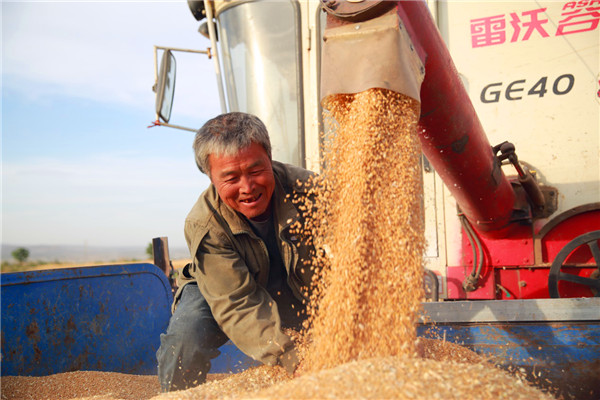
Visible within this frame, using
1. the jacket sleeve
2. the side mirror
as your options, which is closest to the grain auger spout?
the jacket sleeve

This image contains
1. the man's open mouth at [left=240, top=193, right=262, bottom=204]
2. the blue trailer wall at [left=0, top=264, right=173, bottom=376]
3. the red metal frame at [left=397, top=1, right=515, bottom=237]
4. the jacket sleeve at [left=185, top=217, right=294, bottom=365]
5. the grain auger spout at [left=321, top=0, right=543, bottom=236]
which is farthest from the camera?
the blue trailer wall at [left=0, top=264, right=173, bottom=376]

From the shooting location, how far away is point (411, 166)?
1.84 m

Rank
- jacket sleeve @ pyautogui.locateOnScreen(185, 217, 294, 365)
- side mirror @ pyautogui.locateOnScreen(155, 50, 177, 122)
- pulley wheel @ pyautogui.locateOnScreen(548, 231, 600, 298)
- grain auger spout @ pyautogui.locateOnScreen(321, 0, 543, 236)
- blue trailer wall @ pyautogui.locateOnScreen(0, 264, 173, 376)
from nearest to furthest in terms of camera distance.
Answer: grain auger spout @ pyautogui.locateOnScreen(321, 0, 543, 236) → jacket sleeve @ pyautogui.locateOnScreen(185, 217, 294, 365) → pulley wheel @ pyautogui.locateOnScreen(548, 231, 600, 298) → blue trailer wall @ pyautogui.locateOnScreen(0, 264, 173, 376) → side mirror @ pyautogui.locateOnScreen(155, 50, 177, 122)

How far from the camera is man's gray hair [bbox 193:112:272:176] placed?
2.34 meters

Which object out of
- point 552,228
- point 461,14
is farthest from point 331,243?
point 461,14

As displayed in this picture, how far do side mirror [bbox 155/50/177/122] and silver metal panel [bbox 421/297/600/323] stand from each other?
7.68 ft

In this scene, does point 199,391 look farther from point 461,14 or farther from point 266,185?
point 461,14

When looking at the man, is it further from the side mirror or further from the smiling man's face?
the side mirror

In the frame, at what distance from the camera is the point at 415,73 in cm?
183

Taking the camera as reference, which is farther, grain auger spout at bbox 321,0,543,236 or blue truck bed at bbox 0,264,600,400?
blue truck bed at bbox 0,264,600,400

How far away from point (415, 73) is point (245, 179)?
35.1 inches

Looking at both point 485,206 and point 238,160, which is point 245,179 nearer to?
point 238,160

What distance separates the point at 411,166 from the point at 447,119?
0.47m

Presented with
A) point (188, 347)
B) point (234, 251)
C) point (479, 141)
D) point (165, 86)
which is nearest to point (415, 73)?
point (479, 141)
